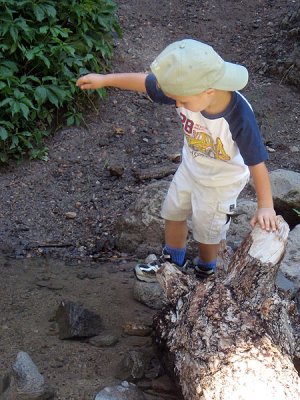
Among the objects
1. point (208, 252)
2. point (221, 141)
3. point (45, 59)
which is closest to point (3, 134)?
point (45, 59)

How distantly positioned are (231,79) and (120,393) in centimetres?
136

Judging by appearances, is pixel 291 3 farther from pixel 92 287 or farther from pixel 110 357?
A: pixel 110 357

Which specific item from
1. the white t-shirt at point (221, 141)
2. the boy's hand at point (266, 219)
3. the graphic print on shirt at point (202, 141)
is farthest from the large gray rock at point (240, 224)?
the boy's hand at point (266, 219)

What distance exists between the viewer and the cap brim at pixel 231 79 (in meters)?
2.72

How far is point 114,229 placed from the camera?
4281 mm

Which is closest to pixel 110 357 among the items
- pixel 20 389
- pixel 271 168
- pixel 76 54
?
pixel 20 389

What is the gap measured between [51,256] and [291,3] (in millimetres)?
3936

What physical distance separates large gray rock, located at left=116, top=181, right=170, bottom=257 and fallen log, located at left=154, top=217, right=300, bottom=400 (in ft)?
3.34

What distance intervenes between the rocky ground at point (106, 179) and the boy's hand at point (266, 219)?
34.7 inches

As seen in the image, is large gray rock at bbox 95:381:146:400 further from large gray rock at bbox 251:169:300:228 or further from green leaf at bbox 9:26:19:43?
green leaf at bbox 9:26:19:43

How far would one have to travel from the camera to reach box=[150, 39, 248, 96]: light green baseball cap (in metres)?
2.61

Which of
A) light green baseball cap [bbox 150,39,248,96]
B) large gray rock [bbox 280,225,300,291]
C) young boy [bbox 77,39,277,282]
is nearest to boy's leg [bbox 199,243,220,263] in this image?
young boy [bbox 77,39,277,282]

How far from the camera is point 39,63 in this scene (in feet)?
15.8

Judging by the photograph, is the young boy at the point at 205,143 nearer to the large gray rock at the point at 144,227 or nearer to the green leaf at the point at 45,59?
the large gray rock at the point at 144,227
